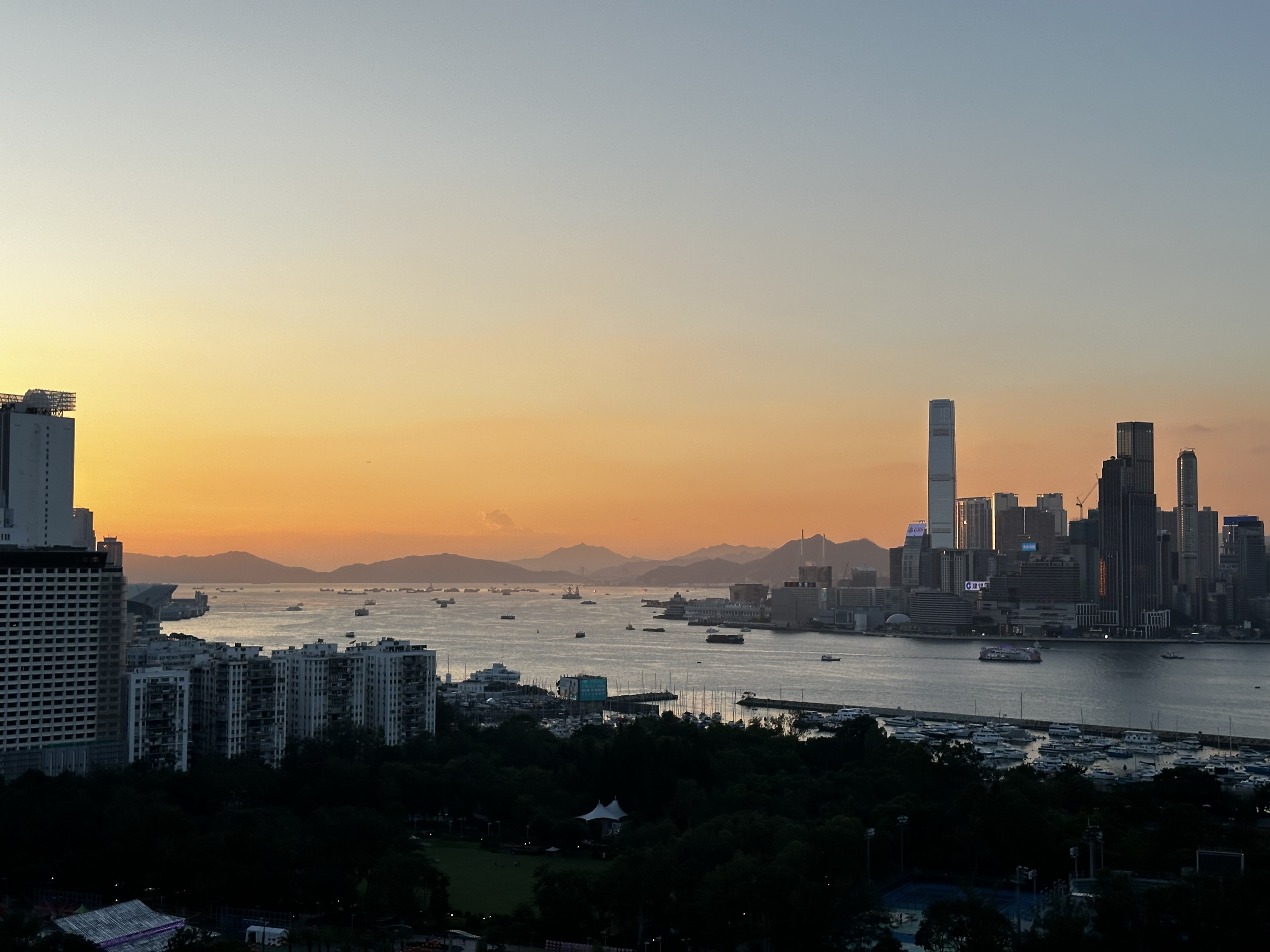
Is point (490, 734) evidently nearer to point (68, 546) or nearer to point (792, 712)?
point (68, 546)

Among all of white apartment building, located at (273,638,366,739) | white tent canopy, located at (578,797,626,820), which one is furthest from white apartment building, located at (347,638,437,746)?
white tent canopy, located at (578,797,626,820)

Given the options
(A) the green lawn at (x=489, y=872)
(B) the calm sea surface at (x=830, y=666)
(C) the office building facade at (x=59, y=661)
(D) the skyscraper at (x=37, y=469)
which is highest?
(D) the skyscraper at (x=37, y=469)

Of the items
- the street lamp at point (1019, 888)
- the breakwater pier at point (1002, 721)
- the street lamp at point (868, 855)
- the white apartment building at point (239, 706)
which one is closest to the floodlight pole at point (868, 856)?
the street lamp at point (868, 855)

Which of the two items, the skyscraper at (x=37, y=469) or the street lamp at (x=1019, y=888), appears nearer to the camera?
the street lamp at (x=1019, y=888)

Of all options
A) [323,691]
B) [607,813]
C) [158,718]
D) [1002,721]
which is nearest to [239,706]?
[158,718]

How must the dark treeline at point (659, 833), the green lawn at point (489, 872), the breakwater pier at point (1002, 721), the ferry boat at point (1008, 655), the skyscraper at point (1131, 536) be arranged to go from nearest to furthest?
the dark treeline at point (659, 833) → the green lawn at point (489, 872) → the breakwater pier at point (1002, 721) → the ferry boat at point (1008, 655) → the skyscraper at point (1131, 536)

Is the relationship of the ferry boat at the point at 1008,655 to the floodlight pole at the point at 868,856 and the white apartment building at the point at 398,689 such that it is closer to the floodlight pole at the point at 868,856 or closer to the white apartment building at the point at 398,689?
the white apartment building at the point at 398,689

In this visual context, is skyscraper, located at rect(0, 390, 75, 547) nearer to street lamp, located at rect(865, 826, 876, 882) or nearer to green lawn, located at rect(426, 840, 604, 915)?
green lawn, located at rect(426, 840, 604, 915)

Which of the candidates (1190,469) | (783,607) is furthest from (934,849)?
(1190,469)
